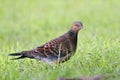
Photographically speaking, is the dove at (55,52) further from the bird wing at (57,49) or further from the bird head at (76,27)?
the bird head at (76,27)

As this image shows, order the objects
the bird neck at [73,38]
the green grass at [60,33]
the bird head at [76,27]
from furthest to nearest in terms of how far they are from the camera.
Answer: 1. the bird head at [76,27]
2. the bird neck at [73,38]
3. the green grass at [60,33]

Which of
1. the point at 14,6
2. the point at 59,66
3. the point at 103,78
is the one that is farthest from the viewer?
the point at 14,6

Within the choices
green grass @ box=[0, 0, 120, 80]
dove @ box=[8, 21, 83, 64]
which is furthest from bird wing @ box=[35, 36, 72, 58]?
green grass @ box=[0, 0, 120, 80]

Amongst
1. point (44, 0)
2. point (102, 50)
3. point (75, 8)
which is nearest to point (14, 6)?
point (44, 0)

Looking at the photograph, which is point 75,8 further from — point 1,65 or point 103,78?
point 103,78

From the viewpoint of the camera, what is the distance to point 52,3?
18953mm

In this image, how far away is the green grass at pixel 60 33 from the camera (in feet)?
23.9

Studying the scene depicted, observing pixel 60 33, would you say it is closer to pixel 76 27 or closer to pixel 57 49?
pixel 76 27

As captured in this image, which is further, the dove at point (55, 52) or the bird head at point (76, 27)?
the bird head at point (76, 27)

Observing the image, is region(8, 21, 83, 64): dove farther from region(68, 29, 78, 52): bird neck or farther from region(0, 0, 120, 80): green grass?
region(0, 0, 120, 80): green grass

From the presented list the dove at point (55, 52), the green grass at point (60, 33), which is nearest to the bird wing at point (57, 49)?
the dove at point (55, 52)

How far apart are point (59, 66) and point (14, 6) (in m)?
11.9

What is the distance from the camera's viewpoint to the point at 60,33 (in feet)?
44.4

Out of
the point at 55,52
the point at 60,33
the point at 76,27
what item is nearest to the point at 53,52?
the point at 55,52
